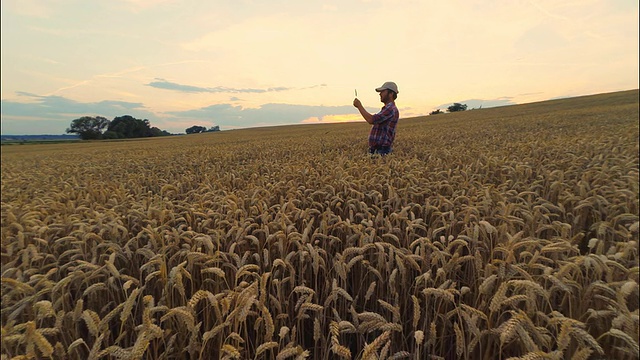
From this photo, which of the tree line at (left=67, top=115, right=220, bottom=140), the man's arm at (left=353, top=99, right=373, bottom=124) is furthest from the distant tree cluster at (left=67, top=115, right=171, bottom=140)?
the man's arm at (left=353, top=99, right=373, bottom=124)

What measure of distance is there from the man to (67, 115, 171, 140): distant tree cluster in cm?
3917

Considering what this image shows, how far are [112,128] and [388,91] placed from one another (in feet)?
172

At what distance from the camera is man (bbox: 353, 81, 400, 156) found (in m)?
7.33

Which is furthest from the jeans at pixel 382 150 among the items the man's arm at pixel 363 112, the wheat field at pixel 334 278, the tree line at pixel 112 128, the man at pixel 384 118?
the tree line at pixel 112 128

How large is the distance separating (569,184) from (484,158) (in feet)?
6.63

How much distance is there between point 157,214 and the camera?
3.38 m

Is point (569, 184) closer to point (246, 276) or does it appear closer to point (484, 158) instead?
point (484, 158)

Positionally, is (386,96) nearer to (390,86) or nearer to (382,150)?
(390,86)

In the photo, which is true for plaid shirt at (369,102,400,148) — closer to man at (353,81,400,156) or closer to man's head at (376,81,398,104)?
man at (353,81,400,156)

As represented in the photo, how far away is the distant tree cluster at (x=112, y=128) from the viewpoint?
38438 mm

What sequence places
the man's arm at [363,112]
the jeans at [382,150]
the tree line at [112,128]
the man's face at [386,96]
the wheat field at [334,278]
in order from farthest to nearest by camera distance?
the tree line at [112,128] < the jeans at [382,150] < the man's face at [386,96] < the man's arm at [363,112] < the wheat field at [334,278]

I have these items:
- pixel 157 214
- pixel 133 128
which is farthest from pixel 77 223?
pixel 133 128

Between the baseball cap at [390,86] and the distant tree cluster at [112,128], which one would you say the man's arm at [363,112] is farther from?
the distant tree cluster at [112,128]

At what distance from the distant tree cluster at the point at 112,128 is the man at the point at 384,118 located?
39.2 meters
